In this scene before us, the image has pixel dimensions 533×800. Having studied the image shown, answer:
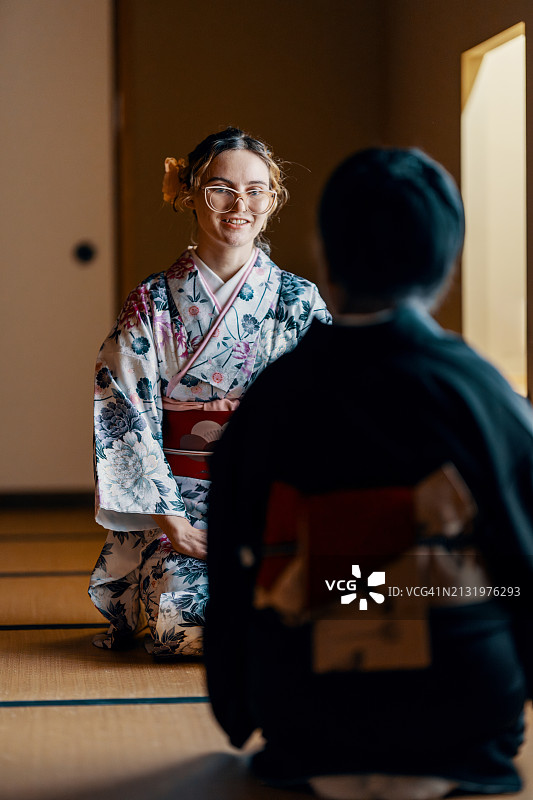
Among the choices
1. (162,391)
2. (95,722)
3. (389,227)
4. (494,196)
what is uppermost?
(494,196)

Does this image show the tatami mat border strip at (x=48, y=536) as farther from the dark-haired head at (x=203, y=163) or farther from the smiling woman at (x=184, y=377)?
the dark-haired head at (x=203, y=163)

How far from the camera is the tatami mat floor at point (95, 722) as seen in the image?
1.52 meters

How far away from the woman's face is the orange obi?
1.34 feet

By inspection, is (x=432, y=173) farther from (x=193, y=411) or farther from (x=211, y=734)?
(x=193, y=411)

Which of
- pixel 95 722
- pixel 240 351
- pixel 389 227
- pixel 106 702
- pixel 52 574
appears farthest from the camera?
pixel 52 574

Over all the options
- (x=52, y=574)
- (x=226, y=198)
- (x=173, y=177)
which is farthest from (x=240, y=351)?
(x=52, y=574)

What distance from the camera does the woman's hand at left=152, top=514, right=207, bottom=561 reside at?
2.36 metres

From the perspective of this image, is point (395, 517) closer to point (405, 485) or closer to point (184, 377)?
point (405, 485)

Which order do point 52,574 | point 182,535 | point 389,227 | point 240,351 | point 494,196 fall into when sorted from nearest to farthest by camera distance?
point 389,227 < point 182,535 < point 240,351 < point 52,574 < point 494,196

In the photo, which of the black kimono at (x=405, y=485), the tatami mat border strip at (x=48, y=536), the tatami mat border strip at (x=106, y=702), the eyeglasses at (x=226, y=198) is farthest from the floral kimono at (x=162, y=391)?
the tatami mat border strip at (x=48, y=536)

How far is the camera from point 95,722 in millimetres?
1812

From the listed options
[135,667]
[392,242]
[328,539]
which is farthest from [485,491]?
[135,667]

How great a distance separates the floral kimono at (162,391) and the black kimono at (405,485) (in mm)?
950

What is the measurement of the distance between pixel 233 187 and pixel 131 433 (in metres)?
0.66
